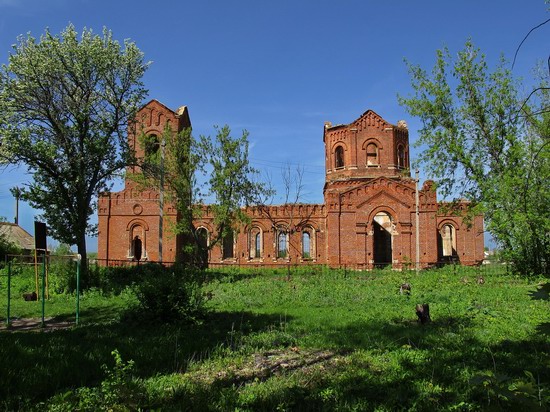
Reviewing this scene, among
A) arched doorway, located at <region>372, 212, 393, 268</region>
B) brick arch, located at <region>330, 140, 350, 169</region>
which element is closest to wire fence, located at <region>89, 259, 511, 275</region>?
arched doorway, located at <region>372, 212, 393, 268</region>

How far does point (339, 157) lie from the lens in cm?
3897

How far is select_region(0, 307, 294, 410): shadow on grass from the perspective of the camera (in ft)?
17.0

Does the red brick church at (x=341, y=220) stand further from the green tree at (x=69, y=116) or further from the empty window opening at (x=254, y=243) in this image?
the green tree at (x=69, y=116)

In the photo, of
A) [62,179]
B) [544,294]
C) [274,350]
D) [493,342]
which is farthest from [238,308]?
[544,294]

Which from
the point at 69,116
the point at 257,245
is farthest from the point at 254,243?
the point at 69,116

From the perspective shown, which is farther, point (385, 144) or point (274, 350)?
point (385, 144)

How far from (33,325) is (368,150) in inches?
1215

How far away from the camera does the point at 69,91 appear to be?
725 inches

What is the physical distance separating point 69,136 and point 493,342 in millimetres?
16944

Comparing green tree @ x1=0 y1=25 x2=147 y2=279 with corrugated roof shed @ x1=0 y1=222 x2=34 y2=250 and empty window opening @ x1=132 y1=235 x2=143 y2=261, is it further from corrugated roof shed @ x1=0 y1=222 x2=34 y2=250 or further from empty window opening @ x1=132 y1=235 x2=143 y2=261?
corrugated roof shed @ x1=0 y1=222 x2=34 y2=250

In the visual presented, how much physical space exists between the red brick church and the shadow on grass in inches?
863

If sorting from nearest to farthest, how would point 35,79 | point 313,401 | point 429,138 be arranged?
1. point 313,401
2. point 35,79
3. point 429,138

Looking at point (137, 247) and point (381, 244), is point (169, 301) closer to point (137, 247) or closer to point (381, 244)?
point (137, 247)

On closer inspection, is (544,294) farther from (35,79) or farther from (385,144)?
(385,144)
